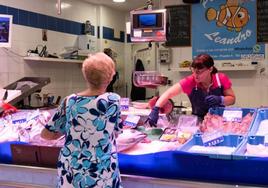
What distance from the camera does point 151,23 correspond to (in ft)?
11.5

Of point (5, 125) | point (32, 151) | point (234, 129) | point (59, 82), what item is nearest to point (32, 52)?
point (59, 82)

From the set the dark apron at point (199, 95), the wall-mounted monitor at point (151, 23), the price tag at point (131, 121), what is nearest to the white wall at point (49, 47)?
the wall-mounted monitor at point (151, 23)

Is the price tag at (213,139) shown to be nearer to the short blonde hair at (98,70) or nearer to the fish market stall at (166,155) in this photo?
the fish market stall at (166,155)

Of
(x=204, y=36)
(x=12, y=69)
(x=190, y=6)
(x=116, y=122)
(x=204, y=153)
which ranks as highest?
(x=190, y=6)

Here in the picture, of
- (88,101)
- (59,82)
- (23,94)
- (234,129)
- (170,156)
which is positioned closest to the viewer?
(88,101)

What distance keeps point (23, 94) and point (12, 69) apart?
1518 millimetres

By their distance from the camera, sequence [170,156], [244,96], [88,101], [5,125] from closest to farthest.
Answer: [88,101] → [170,156] → [5,125] → [244,96]

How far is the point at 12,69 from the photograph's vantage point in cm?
562

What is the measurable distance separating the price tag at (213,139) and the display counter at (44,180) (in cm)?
26

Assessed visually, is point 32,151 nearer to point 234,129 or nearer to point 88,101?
point 88,101

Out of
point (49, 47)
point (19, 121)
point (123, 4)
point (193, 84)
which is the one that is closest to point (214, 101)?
point (193, 84)

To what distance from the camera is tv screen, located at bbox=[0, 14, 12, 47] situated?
463 cm

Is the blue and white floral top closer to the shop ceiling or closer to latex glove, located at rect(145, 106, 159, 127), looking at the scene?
latex glove, located at rect(145, 106, 159, 127)

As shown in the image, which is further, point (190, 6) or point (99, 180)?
point (190, 6)
